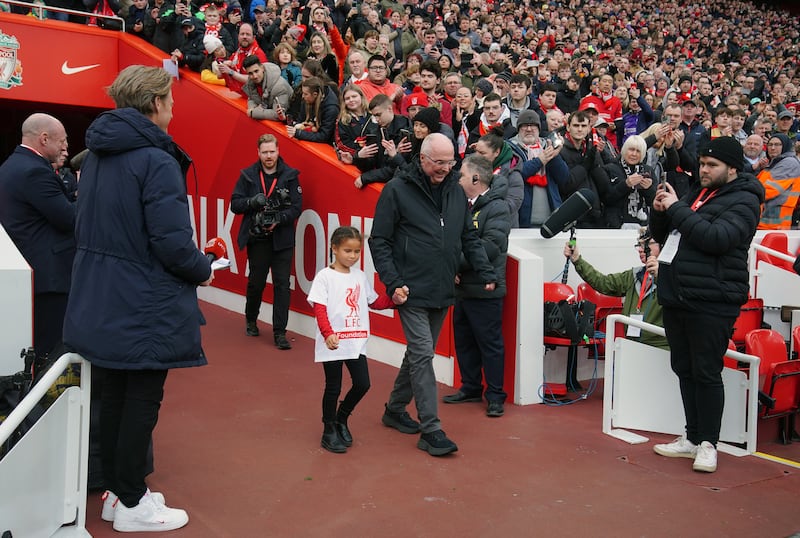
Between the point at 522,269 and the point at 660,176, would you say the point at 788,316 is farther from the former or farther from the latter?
the point at 522,269

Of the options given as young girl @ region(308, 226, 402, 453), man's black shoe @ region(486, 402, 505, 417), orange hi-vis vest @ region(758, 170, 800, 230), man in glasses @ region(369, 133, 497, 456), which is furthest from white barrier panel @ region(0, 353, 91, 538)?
orange hi-vis vest @ region(758, 170, 800, 230)

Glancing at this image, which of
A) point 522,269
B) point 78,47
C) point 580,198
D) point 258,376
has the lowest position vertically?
point 258,376

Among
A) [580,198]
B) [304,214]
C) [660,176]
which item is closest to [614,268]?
[580,198]

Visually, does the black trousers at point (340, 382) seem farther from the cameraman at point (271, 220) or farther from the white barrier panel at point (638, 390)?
the cameraman at point (271, 220)

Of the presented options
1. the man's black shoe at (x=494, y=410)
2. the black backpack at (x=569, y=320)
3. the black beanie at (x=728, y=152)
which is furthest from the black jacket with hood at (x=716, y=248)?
the man's black shoe at (x=494, y=410)

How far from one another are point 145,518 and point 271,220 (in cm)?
A: 420

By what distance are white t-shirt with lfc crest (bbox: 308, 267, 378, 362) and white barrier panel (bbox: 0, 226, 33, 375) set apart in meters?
1.55

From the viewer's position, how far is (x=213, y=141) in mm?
9805

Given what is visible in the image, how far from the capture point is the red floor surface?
4105 mm

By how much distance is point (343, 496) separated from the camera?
4418 millimetres

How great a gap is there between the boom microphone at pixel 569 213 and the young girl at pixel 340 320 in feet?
6.67

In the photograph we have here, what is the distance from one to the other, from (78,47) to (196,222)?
10.3 feet

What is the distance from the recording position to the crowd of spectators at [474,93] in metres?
7.70

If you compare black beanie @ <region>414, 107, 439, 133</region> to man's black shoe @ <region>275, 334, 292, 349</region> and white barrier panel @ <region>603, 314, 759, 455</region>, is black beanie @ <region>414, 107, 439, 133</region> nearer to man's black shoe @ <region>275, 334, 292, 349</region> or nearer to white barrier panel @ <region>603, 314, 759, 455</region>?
white barrier panel @ <region>603, 314, 759, 455</region>
